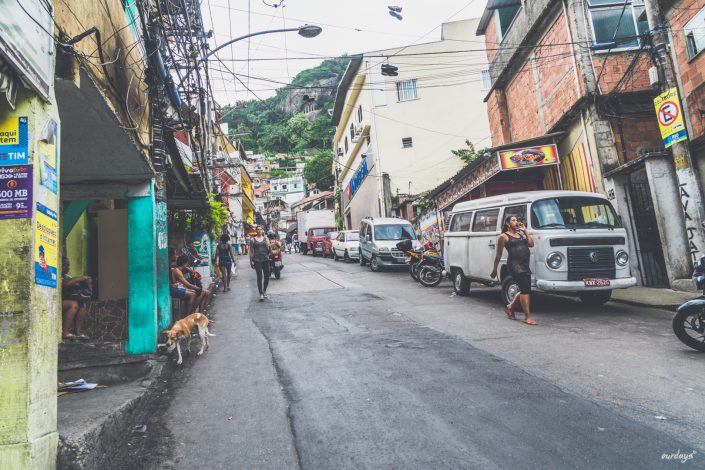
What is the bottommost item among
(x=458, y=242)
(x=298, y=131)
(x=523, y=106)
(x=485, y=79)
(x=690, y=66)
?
(x=458, y=242)

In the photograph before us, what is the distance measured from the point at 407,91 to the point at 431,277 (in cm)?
1910

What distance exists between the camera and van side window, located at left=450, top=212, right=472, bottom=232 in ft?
33.8

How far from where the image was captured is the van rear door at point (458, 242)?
10.3 m

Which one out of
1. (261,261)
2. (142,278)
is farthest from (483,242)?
(142,278)

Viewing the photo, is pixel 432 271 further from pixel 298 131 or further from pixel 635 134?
pixel 298 131

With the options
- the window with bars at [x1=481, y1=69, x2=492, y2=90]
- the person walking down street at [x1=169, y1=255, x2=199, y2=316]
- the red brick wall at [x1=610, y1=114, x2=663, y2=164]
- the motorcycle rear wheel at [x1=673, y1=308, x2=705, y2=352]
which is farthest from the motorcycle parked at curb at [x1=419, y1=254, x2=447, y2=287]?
the window with bars at [x1=481, y1=69, x2=492, y2=90]

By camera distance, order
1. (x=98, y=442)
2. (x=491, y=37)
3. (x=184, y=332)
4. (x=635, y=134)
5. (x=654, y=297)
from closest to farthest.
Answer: (x=98, y=442)
(x=184, y=332)
(x=654, y=297)
(x=635, y=134)
(x=491, y=37)

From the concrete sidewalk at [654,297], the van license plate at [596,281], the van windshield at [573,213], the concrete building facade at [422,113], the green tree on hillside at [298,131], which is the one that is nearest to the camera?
the van license plate at [596,281]

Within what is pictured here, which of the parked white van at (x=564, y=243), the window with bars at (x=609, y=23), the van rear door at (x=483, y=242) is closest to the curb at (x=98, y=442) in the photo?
the parked white van at (x=564, y=243)

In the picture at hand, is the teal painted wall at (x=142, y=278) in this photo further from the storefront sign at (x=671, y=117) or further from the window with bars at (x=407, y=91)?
the window with bars at (x=407, y=91)

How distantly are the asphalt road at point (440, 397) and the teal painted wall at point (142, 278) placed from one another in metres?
0.80

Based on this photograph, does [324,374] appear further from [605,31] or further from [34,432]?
[605,31]

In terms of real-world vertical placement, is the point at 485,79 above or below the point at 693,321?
above

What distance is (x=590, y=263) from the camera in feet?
25.6
